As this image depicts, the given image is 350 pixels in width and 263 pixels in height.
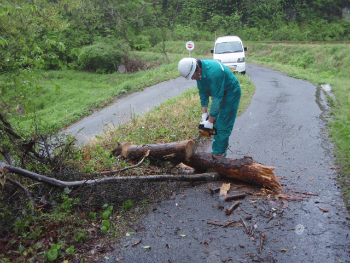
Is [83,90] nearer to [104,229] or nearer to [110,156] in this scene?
[110,156]

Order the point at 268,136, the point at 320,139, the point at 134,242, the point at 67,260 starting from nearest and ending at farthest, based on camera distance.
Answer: the point at 67,260
the point at 134,242
the point at 320,139
the point at 268,136

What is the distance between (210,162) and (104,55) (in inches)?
859

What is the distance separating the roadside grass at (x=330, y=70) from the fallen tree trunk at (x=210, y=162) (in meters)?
1.11

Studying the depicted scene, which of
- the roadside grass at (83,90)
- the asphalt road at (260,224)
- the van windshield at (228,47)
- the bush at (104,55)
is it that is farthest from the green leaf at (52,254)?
the bush at (104,55)

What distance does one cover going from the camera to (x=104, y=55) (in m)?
24.1

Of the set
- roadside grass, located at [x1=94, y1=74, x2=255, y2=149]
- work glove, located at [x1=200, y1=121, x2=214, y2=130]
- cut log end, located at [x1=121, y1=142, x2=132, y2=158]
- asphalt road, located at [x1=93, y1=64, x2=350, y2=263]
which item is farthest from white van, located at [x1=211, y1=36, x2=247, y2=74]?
cut log end, located at [x1=121, y1=142, x2=132, y2=158]

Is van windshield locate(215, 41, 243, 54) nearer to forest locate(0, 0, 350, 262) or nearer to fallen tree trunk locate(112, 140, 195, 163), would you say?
forest locate(0, 0, 350, 262)

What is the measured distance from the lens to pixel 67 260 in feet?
9.66

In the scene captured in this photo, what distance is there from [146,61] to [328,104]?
18.6 m

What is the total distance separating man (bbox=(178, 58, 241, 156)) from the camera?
15.4 feet

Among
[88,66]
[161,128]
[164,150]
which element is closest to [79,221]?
[164,150]

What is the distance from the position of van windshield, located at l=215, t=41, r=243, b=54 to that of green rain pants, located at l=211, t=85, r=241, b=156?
1167 cm

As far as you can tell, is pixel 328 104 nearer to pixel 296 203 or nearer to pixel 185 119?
pixel 185 119

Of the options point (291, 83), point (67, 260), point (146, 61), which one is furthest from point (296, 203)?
point (146, 61)
